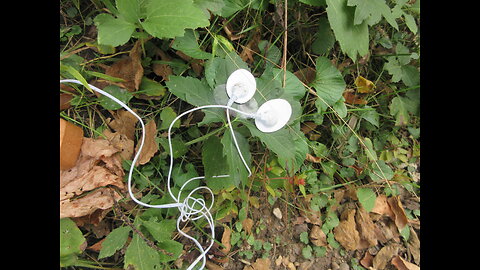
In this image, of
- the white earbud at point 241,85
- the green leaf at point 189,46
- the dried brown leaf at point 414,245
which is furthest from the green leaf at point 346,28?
the dried brown leaf at point 414,245

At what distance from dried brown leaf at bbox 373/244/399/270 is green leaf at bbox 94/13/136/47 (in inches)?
52.9

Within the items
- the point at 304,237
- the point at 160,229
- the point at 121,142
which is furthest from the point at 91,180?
the point at 304,237

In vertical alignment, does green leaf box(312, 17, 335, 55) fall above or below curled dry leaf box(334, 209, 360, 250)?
above

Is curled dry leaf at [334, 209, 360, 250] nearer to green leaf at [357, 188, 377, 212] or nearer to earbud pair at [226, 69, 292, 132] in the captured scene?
green leaf at [357, 188, 377, 212]

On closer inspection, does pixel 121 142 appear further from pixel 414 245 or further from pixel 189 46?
pixel 414 245

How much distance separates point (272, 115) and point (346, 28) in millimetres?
440

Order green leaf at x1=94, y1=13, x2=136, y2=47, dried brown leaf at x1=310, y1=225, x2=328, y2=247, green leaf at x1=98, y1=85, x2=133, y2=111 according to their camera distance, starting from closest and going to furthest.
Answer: green leaf at x1=94, y1=13, x2=136, y2=47
green leaf at x1=98, y1=85, x2=133, y2=111
dried brown leaf at x1=310, y1=225, x2=328, y2=247

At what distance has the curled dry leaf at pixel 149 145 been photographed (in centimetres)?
115

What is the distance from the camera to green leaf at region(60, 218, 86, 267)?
1011mm

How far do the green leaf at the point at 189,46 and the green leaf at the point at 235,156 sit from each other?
311 mm

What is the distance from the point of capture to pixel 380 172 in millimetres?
1373

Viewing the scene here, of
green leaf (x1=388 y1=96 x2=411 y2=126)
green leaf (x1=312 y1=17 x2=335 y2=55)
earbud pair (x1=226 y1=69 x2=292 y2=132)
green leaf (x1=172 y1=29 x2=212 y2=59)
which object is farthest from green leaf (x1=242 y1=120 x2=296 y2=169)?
green leaf (x1=388 y1=96 x2=411 y2=126)

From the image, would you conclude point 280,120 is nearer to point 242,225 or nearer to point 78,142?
point 242,225

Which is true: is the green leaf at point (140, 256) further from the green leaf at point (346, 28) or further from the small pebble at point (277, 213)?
the green leaf at point (346, 28)
